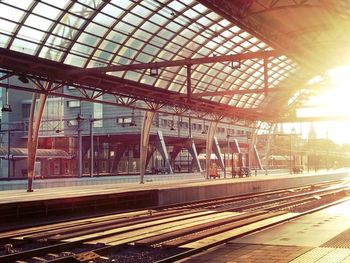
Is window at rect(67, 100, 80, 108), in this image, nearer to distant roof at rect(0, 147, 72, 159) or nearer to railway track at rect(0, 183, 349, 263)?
distant roof at rect(0, 147, 72, 159)

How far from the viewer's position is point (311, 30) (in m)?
38.2

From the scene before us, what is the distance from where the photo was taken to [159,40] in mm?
36906

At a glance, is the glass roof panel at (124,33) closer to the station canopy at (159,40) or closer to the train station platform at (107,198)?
the station canopy at (159,40)

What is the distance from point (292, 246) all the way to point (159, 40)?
25254mm

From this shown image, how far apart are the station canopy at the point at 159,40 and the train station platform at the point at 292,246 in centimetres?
969

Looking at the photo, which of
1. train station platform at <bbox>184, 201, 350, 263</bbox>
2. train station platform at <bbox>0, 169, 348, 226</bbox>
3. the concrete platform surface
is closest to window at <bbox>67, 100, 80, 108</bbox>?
the concrete platform surface

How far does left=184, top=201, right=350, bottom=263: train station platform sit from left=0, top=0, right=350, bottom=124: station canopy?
9691 mm

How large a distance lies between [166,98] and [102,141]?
54103mm

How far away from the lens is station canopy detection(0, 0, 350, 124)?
88.6ft

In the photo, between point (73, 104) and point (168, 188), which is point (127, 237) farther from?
point (73, 104)

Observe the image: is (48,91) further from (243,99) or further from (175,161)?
(175,161)

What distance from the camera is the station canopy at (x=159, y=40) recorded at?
2702 cm

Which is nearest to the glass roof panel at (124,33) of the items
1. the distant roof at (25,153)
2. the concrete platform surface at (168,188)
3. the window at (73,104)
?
the concrete platform surface at (168,188)

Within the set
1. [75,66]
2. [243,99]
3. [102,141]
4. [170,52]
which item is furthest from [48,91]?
[102,141]
